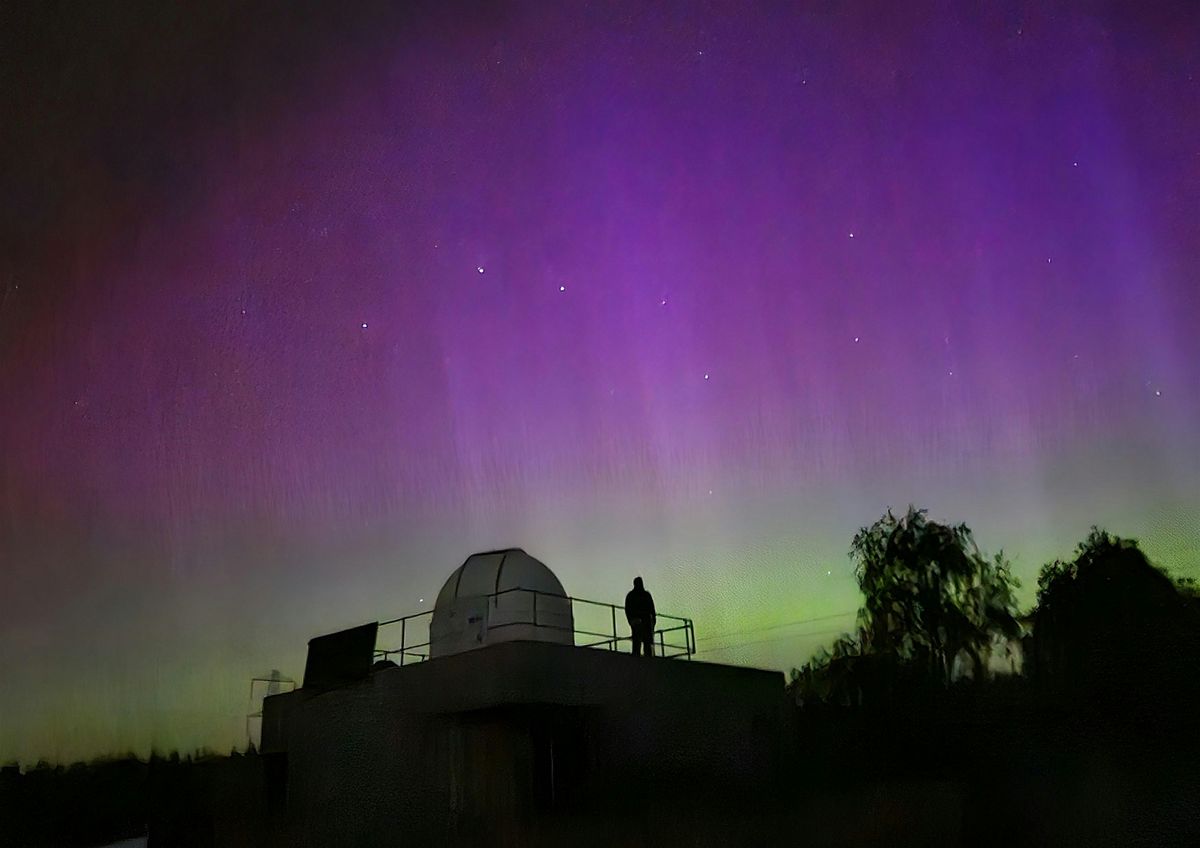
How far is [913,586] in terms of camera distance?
31.7 meters

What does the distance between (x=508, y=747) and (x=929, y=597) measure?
65.6ft

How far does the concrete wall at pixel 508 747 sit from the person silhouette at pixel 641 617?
1.86 ft

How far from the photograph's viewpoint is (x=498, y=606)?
17625 millimetres

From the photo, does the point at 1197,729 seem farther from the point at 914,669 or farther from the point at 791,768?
the point at 914,669

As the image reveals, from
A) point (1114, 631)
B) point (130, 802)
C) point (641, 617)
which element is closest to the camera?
point (641, 617)

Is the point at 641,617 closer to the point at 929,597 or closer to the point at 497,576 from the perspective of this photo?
the point at 497,576

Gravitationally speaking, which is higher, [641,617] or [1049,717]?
[641,617]

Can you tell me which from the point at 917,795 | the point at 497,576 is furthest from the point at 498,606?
the point at 917,795

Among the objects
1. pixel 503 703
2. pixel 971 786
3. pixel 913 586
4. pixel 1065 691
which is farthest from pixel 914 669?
pixel 503 703

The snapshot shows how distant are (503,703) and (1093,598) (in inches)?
588

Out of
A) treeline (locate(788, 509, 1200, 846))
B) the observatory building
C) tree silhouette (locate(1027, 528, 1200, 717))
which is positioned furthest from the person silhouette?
tree silhouette (locate(1027, 528, 1200, 717))

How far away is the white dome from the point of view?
17.3m

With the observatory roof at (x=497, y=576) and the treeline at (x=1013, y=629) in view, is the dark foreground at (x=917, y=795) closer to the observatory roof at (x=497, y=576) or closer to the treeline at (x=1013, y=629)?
the treeline at (x=1013, y=629)

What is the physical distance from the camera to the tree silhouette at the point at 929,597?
2942 cm
